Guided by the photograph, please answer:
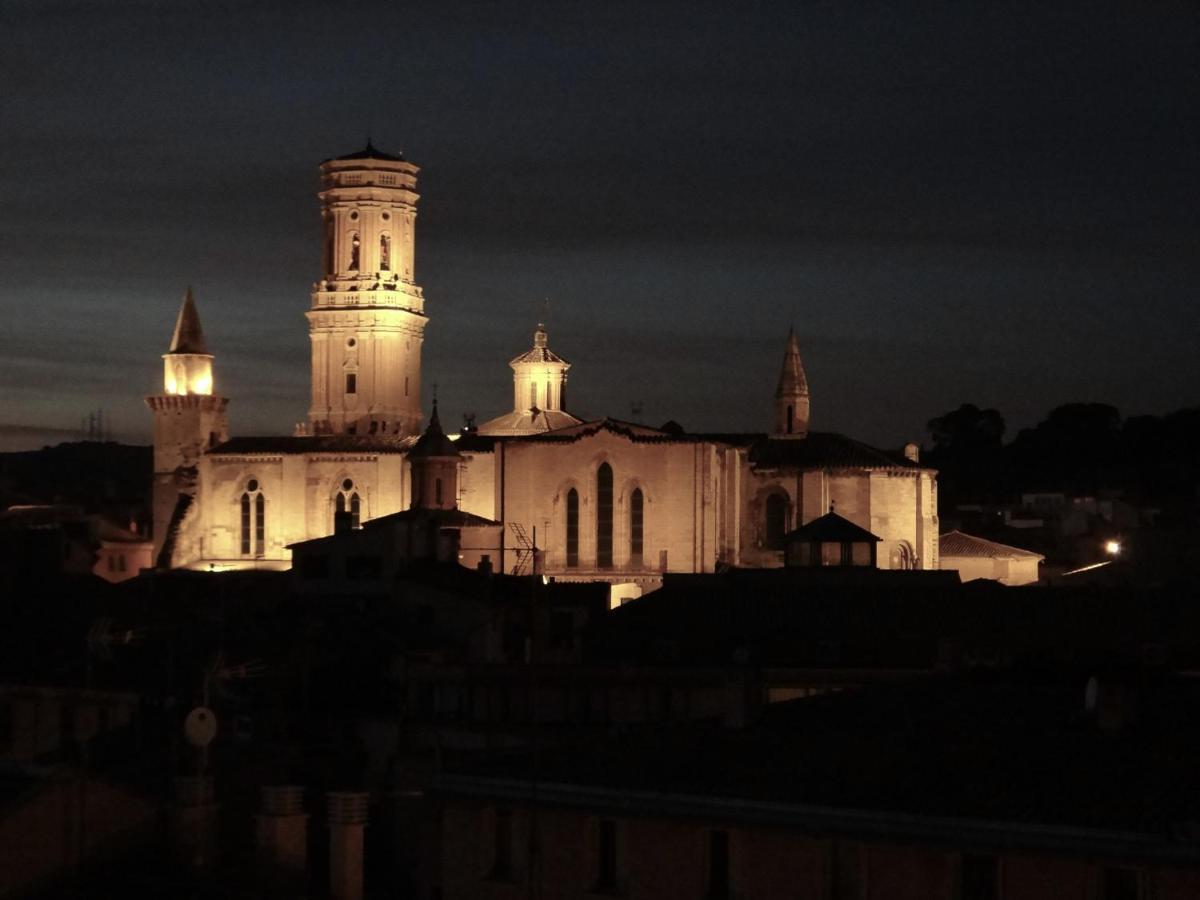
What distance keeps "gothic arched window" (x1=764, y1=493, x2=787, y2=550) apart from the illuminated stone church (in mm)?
41

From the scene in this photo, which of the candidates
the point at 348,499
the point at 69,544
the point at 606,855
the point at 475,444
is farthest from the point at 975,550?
the point at 606,855

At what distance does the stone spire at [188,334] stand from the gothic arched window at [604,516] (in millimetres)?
19255

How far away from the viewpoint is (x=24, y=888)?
97.8 ft

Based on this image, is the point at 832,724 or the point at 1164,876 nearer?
the point at 1164,876

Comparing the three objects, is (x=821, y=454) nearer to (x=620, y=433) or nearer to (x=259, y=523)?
(x=620, y=433)

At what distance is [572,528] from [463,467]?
4121 mm

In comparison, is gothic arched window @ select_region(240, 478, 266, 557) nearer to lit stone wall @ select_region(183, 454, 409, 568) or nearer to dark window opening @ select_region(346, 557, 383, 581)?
lit stone wall @ select_region(183, 454, 409, 568)

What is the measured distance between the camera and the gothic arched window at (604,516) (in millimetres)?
78750

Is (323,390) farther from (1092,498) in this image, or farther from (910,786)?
(910,786)

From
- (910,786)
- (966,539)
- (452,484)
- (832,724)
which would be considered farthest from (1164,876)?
(966,539)

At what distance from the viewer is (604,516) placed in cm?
7900

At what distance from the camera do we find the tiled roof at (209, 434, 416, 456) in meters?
84.9

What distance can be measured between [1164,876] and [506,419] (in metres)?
70.3

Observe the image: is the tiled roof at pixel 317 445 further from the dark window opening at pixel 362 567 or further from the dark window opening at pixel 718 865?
the dark window opening at pixel 718 865
